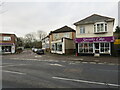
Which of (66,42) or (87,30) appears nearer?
(87,30)

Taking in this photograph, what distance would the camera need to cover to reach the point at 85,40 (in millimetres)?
22578

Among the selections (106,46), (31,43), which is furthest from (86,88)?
(31,43)

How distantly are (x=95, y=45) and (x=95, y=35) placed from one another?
2.11m

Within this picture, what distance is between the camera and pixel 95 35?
22156 mm

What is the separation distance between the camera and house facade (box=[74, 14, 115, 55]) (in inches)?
823

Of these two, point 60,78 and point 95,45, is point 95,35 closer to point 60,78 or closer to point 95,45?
point 95,45

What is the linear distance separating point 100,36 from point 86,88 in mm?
18417

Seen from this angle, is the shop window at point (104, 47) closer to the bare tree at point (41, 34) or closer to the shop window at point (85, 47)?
the shop window at point (85, 47)

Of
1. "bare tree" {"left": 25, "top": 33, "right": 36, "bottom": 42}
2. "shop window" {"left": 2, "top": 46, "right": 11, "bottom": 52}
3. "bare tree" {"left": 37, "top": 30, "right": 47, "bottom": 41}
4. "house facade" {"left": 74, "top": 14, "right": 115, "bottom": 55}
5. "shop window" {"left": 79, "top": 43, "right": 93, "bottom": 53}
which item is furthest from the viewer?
"bare tree" {"left": 25, "top": 33, "right": 36, "bottom": 42}

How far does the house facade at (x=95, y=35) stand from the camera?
20906 mm

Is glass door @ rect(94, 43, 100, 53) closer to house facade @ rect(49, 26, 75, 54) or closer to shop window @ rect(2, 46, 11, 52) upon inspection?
house facade @ rect(49, 26, 75, 54)

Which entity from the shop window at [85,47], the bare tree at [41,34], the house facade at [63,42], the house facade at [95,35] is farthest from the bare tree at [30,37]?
the shop window at [85,47]

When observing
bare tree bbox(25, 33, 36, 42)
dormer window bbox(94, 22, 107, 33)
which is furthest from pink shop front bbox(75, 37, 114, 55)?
bare tree bbox(25, 33, 36, 42)

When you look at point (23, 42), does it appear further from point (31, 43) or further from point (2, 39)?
point (2, 39)
